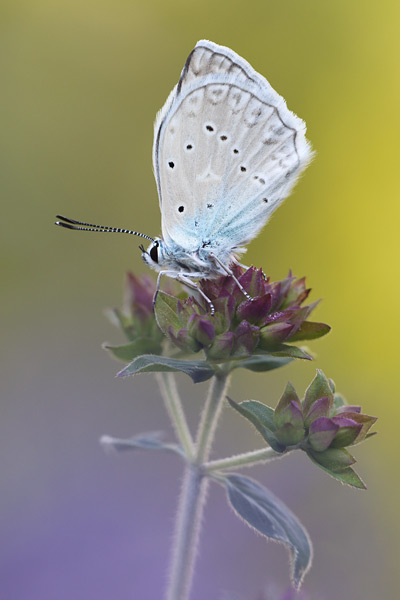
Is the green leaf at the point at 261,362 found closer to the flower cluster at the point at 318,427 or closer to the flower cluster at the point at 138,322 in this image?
the flower cluster at the point at 318,427

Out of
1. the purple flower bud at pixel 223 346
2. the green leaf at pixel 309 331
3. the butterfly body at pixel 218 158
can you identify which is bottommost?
the purple flower bud at pixel 223 346

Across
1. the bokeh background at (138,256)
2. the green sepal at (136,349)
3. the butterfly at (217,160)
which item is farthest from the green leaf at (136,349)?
the bokeh background at (138,256)

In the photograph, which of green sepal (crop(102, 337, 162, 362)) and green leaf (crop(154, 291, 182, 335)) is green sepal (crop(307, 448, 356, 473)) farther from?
green sepal (crop(102, 337, 162, 362))

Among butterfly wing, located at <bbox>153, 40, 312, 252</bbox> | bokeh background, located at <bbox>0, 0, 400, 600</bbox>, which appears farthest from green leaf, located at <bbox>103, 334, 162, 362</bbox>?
bokeh background, located at <bbox>0, 0, 400, 600</bbox>

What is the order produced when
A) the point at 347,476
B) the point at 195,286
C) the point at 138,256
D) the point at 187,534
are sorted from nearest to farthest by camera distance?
the point at 347,476 < the point at 187,534 < the point at 195,286 < the point at 138,256

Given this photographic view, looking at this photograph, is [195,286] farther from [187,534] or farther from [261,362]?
[187,534]

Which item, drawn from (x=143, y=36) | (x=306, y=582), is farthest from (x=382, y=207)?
(x=306, y=582)

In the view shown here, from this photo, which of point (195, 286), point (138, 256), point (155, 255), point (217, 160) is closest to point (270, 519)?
point (195, 286)
